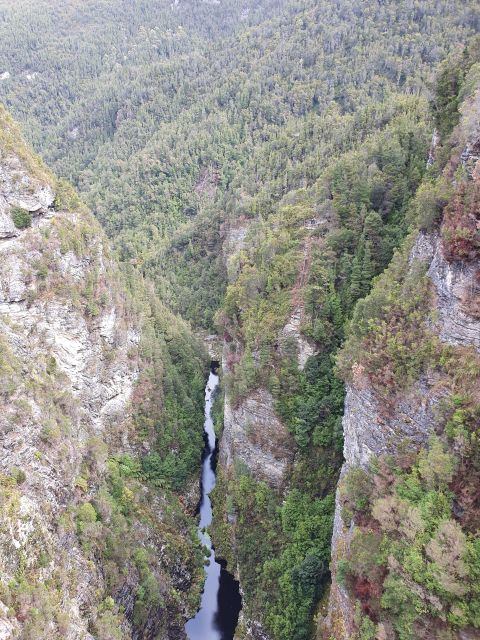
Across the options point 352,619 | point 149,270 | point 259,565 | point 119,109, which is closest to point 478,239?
point 352,619

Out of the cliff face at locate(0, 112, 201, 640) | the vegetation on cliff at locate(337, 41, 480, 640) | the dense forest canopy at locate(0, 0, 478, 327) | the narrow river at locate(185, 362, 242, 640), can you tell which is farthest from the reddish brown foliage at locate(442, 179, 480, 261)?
the dense forest canopy at locate(0, 0, 478, 327)

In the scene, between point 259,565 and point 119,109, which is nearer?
point 259,565

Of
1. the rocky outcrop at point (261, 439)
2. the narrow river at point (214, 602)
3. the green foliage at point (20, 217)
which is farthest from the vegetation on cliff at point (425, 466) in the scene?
the green foliage at point (20, 217)

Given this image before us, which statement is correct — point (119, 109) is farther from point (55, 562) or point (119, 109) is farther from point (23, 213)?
point (55, 562)

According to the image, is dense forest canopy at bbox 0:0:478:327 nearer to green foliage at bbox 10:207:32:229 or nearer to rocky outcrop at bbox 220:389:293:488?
rocky outcrop at bbox 220:389:293:488

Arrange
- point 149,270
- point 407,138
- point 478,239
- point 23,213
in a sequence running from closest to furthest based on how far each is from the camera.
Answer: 1. point 478,239
2. point 23,213
3. point 407,138
4. point 149,270

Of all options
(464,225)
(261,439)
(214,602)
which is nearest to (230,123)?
(261,439)

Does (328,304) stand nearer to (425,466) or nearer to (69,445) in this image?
(425,466)
